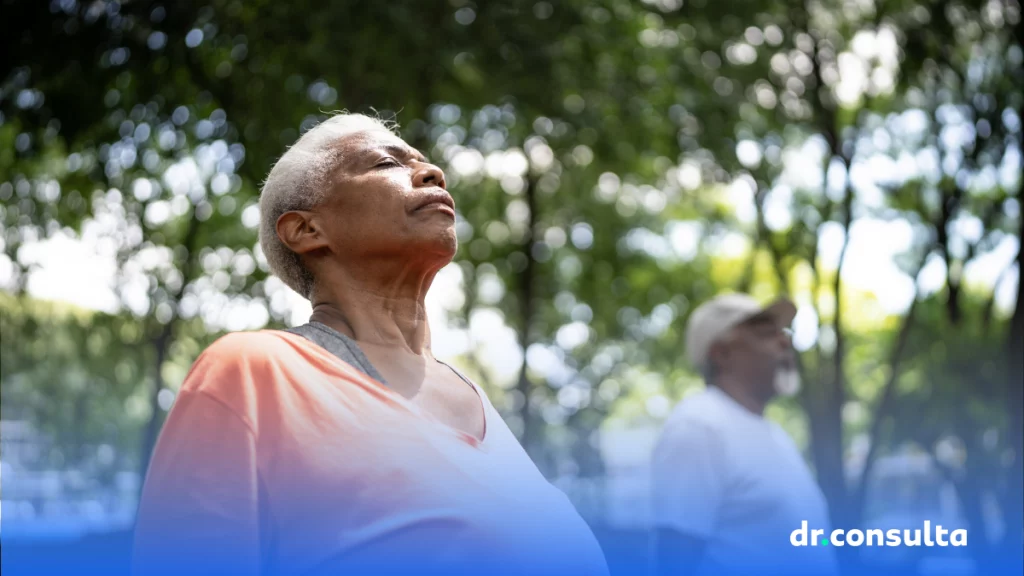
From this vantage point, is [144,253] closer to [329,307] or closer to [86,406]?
[86,406]

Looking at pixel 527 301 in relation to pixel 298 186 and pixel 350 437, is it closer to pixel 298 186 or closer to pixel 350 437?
pixel 298 186

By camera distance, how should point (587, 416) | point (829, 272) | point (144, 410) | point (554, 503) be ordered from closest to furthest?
point (554, 503), point (829, 272), point (587, 416), point (144, 410)

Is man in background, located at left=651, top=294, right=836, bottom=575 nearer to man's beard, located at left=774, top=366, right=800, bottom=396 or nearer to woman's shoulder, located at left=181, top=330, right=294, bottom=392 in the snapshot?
man's beard, located at left=774, top=366, right=800, bottom=396

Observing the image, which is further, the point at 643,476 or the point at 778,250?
the point at 643,476

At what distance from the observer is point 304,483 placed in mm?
2014

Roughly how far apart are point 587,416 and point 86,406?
9915mm

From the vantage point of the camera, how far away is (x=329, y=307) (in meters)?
2.47

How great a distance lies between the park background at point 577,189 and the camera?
7375mm

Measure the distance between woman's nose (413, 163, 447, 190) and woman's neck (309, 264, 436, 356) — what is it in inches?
8.4

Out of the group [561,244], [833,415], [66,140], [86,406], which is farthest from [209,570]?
[86,406]

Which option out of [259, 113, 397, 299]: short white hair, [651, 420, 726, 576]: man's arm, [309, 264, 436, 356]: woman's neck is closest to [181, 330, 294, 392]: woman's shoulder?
[309, 264, 436, 356]: woman's neck

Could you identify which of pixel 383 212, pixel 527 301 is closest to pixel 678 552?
pixel 383 212

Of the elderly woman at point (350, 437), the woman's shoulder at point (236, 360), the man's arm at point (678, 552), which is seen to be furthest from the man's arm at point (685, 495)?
the woman's shoulder at point (236, 360)

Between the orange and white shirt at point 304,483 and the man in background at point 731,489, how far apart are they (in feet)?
6.38
